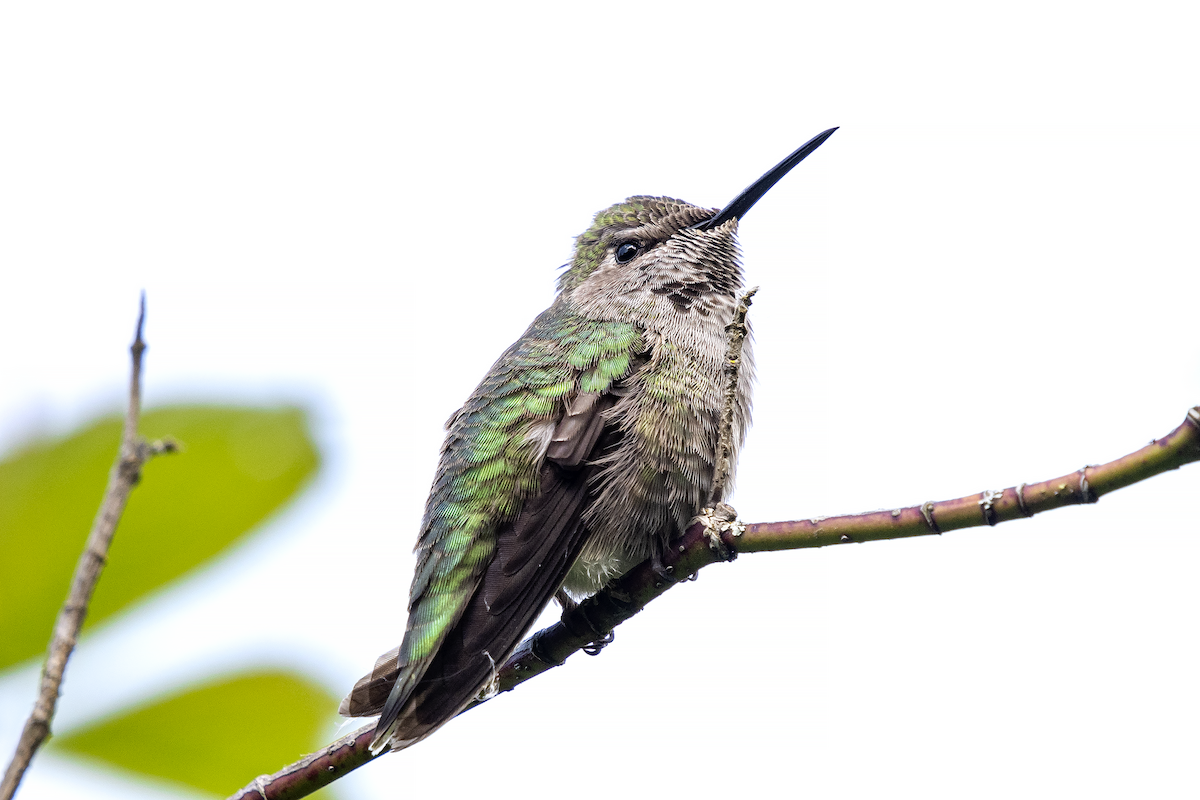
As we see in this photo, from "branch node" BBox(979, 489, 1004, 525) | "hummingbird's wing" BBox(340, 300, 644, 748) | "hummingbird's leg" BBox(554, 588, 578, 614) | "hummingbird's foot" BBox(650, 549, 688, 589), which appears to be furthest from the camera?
"hummingbird's leg" BBox(554, 588, 578, 614)

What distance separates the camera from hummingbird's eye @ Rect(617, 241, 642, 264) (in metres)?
5.37

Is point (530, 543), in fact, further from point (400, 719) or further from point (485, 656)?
point (400, 719)

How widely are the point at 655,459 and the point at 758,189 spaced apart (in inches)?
78.7

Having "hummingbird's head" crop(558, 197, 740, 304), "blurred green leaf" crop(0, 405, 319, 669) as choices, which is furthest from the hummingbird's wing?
"blurred green leaf" crop(0, 405, 319, 669)

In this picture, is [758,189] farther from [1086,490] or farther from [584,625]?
[1086,490]

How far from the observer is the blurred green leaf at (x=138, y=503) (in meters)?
2.78

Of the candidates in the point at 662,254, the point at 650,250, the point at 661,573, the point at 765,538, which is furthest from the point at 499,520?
the point at 650,250

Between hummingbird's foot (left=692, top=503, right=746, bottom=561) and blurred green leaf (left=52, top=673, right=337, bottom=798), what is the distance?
1.18 metres

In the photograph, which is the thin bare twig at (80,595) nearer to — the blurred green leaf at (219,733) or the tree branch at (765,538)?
the blurred green leaf at (219,733)

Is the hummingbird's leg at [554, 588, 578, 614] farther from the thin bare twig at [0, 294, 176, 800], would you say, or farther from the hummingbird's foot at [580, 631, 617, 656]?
the thin bare twig at [0, 294, 176, 800]

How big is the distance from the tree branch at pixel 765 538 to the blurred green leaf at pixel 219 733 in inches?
4.3

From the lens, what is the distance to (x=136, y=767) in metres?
2.73

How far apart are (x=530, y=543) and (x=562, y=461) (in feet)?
1.12

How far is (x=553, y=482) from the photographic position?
153 inches
